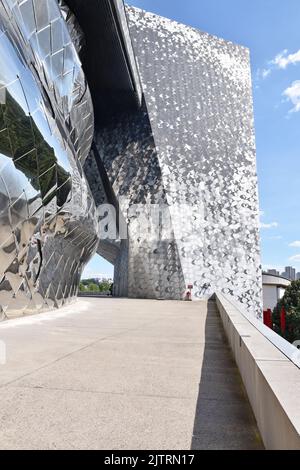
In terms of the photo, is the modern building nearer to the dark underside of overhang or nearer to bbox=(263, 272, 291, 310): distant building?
the dark underside of overhang

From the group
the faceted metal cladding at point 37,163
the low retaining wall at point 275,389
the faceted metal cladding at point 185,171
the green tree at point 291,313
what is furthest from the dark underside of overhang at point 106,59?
the green tree at point 291,313

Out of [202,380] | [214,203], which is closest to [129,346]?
[202,380]

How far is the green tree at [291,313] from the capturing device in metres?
29.6

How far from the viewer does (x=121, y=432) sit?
262 cm

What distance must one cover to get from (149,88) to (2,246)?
74.6ft

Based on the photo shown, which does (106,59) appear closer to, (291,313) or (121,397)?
(291,313)

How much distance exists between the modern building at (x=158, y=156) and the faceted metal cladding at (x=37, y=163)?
178 millimetres

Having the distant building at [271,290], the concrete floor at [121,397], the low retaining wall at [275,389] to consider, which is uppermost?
the distant building at [271,290]

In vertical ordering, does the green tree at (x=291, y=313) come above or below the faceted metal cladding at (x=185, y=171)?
below

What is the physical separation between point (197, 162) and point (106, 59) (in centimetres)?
910

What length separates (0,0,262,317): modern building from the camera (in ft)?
57.9

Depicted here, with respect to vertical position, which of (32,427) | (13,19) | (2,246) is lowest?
(32,427)

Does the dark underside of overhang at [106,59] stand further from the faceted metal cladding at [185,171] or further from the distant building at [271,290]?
the distant building at [271,290]

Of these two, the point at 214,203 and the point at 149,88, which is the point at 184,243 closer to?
the point at 214,203
